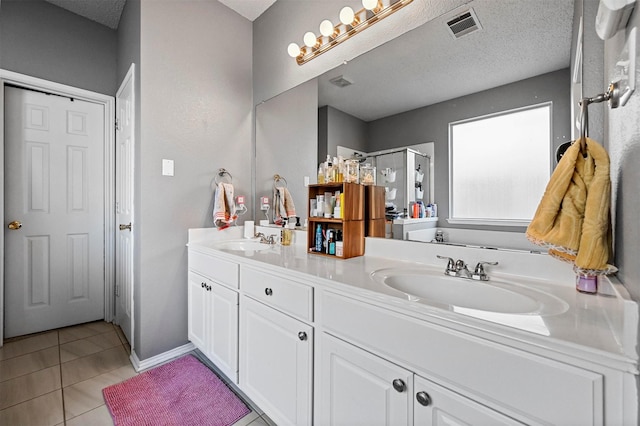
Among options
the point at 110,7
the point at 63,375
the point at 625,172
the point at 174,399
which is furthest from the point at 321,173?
the point at 110,7

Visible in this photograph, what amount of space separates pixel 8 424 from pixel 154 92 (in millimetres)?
1917

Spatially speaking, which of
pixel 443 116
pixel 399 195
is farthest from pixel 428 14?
pixel 399 195

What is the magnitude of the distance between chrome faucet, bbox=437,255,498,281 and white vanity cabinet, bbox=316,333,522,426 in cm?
45

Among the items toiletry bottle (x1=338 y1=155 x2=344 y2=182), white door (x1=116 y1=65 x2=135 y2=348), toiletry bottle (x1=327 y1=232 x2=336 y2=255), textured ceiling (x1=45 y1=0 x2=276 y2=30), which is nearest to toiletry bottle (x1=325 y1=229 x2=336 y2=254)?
toiletry bottle (x1=327 y1=232 x2=336 y2=255)

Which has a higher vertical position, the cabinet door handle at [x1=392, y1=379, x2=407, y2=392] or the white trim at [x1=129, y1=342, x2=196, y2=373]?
the cabinet door handle at [x1=392, y1=379, x2=407, y2=392]

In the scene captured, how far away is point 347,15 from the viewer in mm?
1585

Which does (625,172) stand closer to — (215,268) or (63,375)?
(215,268)

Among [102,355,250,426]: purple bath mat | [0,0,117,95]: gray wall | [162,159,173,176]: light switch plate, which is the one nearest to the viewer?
[102,355,250,426]: purple bath mat

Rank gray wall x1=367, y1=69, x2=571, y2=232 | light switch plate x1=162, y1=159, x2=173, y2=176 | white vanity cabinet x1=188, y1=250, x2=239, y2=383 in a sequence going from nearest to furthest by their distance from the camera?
gray wall x1=367, y1=69, x2=571, y2=232, white vanity cabinet x1=188, y1=250, x2=239, y2=383, light switch plate x1=162, y1=159, x2=173, y2=176

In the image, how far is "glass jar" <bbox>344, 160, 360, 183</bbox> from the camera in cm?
154

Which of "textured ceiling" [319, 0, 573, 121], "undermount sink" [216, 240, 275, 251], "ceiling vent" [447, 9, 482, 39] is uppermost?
"ceiling vent" [447, 9, 482, 39]

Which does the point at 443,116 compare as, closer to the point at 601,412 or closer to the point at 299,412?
the point at 601,412

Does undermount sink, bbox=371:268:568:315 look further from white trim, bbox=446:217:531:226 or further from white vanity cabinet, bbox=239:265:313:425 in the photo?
white vanity cabinet, bbox=239:265:313:425

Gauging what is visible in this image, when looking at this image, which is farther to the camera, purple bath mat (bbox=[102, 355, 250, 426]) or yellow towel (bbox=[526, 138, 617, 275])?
purple bath mat (bbox=[102, 355, 250, 426])
